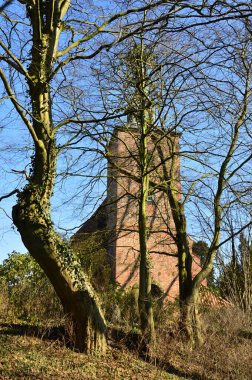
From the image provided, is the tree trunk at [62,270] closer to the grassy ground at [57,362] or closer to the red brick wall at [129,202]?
the grassy ground at [57,362]

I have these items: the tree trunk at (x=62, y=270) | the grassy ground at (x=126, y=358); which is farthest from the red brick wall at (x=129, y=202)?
the tree trunk at (x=62, y=270)

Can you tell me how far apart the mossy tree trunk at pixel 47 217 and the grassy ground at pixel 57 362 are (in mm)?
367

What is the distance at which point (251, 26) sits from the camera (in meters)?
5.93

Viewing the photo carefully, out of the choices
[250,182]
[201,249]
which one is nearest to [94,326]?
[250,182]

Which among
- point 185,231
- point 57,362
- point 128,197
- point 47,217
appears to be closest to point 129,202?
point 128,197

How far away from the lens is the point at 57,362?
7.59 meters

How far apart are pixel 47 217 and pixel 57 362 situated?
2.54 meters

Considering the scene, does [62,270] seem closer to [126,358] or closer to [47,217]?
[47,217]

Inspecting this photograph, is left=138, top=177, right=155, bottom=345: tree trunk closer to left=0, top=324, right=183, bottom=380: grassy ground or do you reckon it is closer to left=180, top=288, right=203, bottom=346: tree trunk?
left=0, top=324, right=183, bottom=380: grassy ground

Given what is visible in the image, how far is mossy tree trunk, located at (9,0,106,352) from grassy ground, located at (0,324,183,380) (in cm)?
37

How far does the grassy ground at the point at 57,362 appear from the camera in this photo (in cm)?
708

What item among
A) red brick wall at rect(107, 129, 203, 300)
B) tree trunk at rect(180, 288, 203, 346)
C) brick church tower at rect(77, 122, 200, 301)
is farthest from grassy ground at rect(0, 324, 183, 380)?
red brick wall at rect(107, 129, 203, 300)

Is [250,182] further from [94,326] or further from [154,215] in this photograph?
[94,326]

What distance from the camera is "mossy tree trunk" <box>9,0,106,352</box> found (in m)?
8.02
